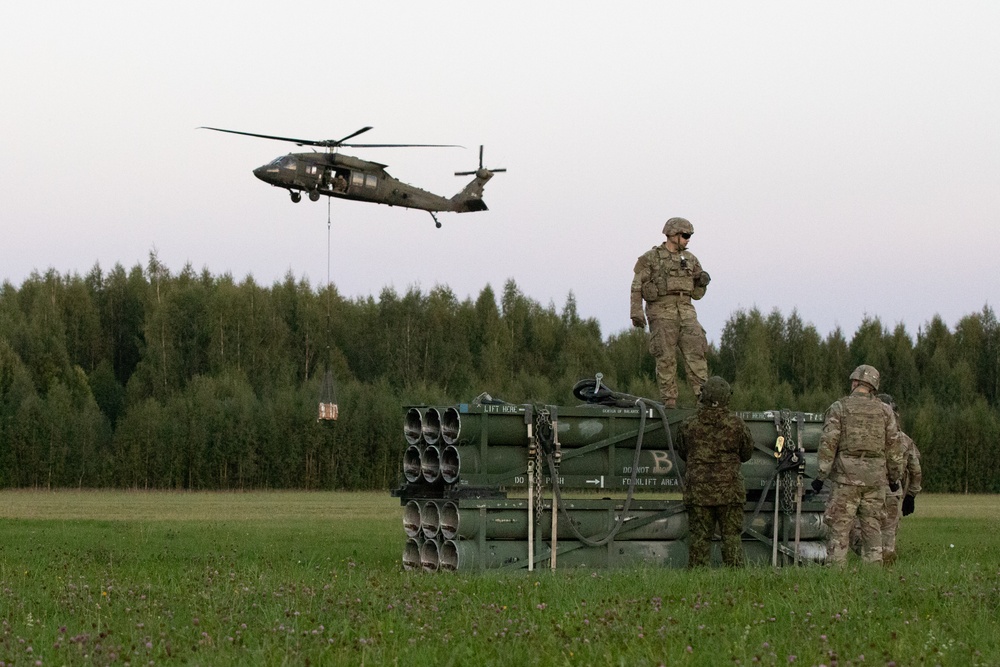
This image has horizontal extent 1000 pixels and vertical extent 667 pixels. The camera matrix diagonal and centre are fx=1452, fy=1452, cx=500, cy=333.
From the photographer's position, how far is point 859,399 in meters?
16.3

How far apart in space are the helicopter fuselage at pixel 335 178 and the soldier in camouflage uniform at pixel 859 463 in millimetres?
25387

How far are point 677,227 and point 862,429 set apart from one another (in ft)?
12.3

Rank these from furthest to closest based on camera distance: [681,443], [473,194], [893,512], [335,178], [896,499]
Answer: [473,194] → [335,178] → [896,499] → [893,512] → [681,443]

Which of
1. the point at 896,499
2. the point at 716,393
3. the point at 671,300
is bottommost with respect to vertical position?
the point at 896,499

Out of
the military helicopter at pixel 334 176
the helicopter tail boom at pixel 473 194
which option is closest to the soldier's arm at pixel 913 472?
the military helicopter at pixel 334 176

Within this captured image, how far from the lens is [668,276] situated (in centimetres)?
1836

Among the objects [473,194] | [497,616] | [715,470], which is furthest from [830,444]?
[473,194]

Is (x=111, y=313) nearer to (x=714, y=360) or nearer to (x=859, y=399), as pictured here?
(x=714, y=360)

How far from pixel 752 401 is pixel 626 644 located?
7454 cm

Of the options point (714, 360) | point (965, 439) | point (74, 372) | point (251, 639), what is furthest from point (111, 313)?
point (251, 639)

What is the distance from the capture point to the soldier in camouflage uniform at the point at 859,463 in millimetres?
16234

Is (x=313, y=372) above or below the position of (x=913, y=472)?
above

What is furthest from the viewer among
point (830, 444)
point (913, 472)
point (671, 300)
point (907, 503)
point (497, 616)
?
point (907, 503)

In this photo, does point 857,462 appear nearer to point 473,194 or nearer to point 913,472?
point 913,472
